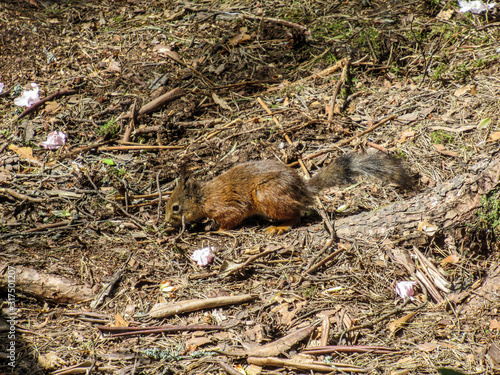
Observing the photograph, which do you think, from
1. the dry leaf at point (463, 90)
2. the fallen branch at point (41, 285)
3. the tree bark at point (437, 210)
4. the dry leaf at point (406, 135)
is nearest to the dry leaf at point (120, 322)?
the fallen branch at point (41, 285)

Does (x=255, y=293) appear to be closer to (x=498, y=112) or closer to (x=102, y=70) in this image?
(x=498, y=112)

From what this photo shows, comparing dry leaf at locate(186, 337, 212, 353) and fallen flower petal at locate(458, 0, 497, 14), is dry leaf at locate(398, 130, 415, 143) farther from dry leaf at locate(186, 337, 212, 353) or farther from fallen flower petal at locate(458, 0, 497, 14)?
dry leaf at locate(186, 337, 212, 353)

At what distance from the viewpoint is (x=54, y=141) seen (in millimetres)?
4879

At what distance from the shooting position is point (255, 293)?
3309 millimetres

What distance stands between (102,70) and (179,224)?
2940mm

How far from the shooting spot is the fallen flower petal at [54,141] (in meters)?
4.88

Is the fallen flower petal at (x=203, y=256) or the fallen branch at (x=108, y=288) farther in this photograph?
the fallen flower petal at (x=203, y=256)

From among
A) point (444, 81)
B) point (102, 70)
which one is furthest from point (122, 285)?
point (444, 81)

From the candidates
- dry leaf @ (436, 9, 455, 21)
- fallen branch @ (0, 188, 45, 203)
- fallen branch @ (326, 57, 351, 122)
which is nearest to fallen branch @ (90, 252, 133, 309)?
fallen branch @ (0, 188, 45, 203)

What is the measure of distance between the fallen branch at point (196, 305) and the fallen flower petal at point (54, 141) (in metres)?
2.73

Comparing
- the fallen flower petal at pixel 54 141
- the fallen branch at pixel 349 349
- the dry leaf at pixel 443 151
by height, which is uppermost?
the dry leaf at pixel 443 151

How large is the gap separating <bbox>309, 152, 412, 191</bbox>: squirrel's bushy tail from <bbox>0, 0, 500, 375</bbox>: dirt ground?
0.81ft

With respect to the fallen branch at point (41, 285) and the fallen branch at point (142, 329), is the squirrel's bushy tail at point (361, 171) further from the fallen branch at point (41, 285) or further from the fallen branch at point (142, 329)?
the fallen branch at point (41, 285)

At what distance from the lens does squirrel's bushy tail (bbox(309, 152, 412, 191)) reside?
146 inches
